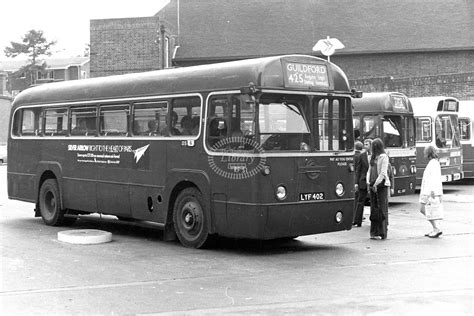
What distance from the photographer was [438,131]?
2352cm

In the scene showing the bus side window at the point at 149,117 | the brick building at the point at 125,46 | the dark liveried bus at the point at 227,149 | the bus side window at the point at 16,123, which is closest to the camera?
the dark liveried bus at the point at 227,149

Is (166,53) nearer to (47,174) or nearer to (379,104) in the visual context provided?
(379,104)

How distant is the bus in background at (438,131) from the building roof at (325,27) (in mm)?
24028

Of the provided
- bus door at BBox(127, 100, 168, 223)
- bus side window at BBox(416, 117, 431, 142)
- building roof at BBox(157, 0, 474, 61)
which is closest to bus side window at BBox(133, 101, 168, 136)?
bus door at BBox(127, 100, 168, 223)

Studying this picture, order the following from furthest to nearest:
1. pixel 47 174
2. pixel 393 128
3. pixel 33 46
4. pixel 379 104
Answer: pixel 33 46 → pixel 393 128 → pixel 379 104 → pixel 47 174

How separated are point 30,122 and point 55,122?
1.14 metres

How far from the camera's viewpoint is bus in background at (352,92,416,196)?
19.8 meters

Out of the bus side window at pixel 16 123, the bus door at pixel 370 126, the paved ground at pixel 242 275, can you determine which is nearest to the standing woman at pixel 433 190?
the paved ground at pixel 242 275

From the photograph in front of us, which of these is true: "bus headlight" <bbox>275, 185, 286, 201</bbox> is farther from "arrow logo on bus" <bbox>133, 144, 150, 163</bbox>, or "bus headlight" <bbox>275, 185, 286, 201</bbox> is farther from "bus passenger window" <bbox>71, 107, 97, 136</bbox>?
"bus passenger window" <bbox>71, 107, 97, 136</bbox>

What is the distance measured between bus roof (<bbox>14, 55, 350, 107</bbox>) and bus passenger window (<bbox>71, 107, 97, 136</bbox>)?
0.24 m

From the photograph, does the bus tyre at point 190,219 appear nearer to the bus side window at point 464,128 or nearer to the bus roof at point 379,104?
the bus roof at point 379,104

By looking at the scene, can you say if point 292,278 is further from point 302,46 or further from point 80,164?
point 302,46

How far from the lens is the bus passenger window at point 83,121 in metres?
14.7

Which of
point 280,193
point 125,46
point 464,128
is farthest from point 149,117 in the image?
point 125,46
